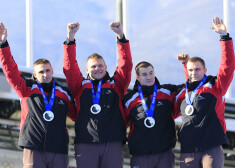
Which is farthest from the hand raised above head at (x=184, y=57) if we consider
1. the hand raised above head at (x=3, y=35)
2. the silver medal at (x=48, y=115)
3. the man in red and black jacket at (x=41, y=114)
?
the hand raised above head at (x=3, y=35)

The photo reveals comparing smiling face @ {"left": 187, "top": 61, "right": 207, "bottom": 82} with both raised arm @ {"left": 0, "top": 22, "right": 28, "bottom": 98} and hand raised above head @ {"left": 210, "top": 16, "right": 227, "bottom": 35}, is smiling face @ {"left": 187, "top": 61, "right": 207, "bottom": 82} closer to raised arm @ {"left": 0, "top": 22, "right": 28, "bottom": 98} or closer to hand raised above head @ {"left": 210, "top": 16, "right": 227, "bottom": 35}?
hand raised above head @ {"left": 210, "top": 16, "right": 227, "bottom": 35}

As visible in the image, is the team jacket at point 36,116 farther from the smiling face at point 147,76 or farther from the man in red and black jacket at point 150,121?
the smiling face at point 147,76

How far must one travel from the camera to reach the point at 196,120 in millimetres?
3705

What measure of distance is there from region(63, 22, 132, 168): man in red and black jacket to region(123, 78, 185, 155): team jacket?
0.34ft

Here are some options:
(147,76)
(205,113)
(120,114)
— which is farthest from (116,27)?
(205,113)

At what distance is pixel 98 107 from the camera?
3.86 metres

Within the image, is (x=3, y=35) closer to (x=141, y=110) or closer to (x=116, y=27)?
(x=116, y=27)

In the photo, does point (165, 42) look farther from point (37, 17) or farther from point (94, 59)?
point (94, 59)

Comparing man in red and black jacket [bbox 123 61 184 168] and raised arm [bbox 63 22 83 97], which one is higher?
raised arm [bbox 63 22 83 97]

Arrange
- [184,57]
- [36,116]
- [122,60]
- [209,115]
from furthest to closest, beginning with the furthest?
[184,57], [122,60], [36,116], [209,115]

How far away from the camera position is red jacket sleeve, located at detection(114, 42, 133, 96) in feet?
13.3

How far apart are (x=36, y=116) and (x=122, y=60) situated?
1007 millimetres

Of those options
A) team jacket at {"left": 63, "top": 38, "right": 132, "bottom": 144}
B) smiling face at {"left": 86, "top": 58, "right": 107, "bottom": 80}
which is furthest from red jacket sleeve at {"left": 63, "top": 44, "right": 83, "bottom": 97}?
smiling face at {"left": 86, "top": 58, "right": 107, "bottom": 80}

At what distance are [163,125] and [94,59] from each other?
0.95 meters
